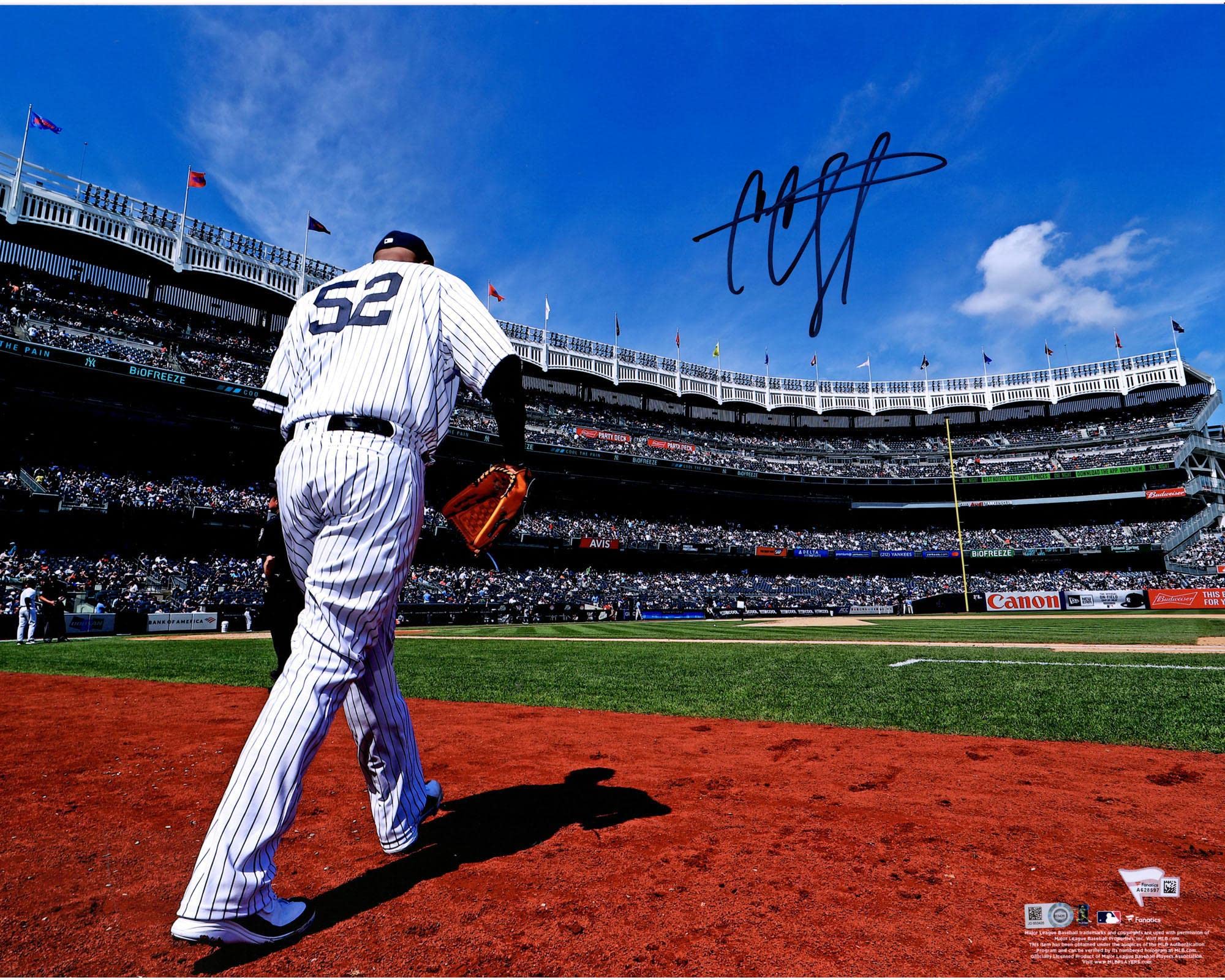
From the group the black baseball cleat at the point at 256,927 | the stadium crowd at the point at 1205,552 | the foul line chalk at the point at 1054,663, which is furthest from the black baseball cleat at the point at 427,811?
the stadium crowd at the point at 1205,552

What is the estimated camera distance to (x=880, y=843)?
2219 millimetres

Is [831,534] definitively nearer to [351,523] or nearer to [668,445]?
[668,445]

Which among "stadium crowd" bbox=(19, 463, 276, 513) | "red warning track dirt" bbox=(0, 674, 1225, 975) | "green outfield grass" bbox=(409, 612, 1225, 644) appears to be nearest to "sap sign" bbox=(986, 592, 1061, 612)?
"green outfield grass" bbox=(409, 612, 1225, 644)

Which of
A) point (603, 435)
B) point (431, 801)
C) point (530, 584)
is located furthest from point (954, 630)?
point (603, 435)

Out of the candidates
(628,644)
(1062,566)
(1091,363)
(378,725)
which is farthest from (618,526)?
(1091,363)

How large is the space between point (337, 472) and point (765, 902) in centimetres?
183

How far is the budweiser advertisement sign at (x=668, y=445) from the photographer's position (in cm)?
4147

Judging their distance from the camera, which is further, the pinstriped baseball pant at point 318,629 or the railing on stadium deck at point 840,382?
the railing on stadium deck at point 840,382

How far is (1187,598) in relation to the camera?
3056cm

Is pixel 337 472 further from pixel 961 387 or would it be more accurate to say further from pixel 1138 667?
pixel 961 387

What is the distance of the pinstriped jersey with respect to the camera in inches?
79.8

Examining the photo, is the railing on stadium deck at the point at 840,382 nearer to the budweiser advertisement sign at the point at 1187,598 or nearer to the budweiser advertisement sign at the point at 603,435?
the budweiser advertisement sign at the point at 603,435

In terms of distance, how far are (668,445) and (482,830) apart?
4033 cm

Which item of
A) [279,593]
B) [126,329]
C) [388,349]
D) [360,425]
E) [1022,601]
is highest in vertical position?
[126,329]
